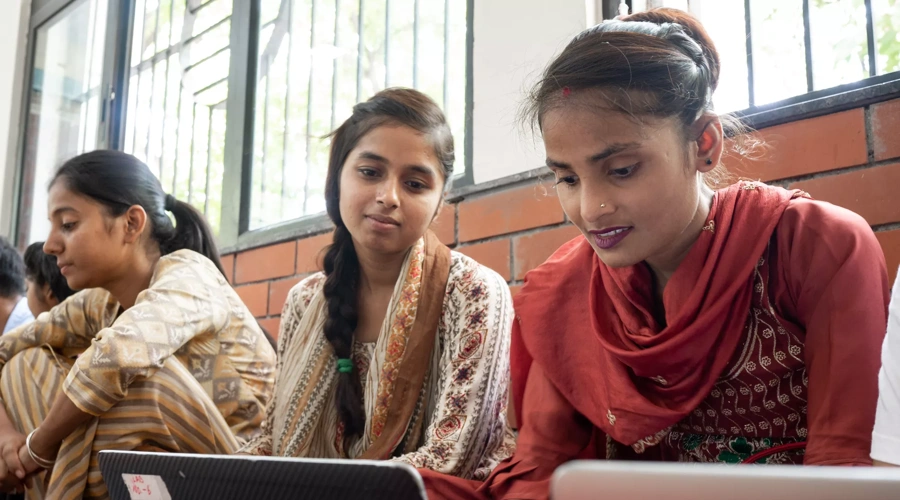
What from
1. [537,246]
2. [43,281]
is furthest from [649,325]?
[43,281]

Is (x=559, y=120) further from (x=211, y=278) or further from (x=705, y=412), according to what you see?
(x=211, y=278)

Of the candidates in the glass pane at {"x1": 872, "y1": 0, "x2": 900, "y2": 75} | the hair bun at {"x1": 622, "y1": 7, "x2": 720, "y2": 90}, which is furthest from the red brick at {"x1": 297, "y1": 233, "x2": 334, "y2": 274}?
the glass pane at {"x1": 872, "y1": 0, "x2": 900, "y2": 75}

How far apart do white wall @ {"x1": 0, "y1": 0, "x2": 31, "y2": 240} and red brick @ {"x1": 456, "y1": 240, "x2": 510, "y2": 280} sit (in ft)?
10.9

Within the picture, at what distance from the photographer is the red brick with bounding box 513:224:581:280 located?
172cm

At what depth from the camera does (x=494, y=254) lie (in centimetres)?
188

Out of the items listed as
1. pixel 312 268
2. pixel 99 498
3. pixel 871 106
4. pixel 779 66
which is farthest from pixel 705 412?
pixel 312 268

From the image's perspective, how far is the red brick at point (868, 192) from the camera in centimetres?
127

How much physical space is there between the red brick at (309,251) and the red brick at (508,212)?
562 millimetres

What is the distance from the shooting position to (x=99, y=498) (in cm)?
162

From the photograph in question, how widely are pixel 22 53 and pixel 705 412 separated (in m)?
4.44

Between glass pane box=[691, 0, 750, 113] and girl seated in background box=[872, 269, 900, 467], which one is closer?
girl seated in background box=[872, 269, 900, 467]

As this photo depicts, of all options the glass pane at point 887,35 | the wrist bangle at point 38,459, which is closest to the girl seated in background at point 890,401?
the glass pane at point 887,35

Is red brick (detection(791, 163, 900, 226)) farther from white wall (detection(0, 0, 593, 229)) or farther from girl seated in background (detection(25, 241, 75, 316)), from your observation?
girl seated in background (detection(25, 241, 75, 316))

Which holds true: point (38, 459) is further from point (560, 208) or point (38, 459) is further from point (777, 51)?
point (777, 51)
